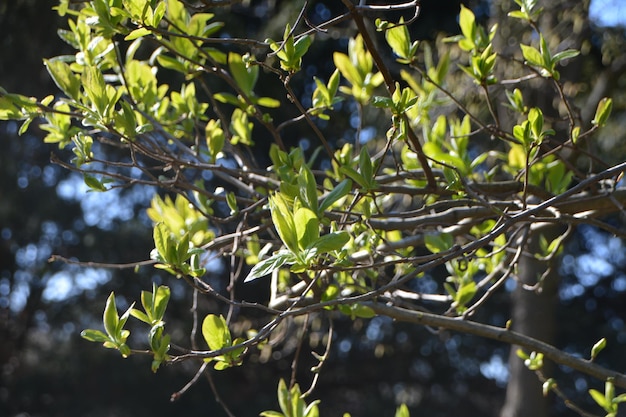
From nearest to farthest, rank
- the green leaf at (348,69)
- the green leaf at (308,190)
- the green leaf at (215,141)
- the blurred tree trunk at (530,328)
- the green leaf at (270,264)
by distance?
the green leaf at (270,264) < the green leaf at (308,190) < the green leaf at (215,141) < the green leaf at (348,69) < the blurred tree trunk at (530,328)

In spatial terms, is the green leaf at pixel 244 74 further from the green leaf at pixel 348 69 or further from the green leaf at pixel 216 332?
the green leaf at pixel 216 332

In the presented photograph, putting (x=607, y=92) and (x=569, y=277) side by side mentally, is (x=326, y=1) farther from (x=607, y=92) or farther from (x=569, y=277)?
(x=569, y=277)

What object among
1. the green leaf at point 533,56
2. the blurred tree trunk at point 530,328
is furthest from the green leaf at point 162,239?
the blurred tree trunk at point 530,328

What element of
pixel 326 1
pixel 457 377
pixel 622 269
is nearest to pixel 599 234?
pixel 622 269

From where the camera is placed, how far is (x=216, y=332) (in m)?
1.06

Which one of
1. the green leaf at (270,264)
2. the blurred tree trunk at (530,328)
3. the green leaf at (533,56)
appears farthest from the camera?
the blurred tree trunk at (530,328)

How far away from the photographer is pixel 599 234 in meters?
Answer: 7.26

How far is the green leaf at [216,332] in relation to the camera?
1.06 metres

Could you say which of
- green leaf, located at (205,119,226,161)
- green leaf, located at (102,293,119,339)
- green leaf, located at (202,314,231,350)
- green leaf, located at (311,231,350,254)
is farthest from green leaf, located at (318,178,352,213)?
green leaf, located at (205,119,226,161)

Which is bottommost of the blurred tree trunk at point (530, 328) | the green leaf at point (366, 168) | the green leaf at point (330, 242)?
the blurred tree trunk at point (530, 328)

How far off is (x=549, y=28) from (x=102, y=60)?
11.3 feet

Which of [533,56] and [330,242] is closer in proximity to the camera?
[330,242]

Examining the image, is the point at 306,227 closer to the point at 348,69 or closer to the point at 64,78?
the point at 64,78

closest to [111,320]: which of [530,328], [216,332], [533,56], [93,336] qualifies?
[93,336]
